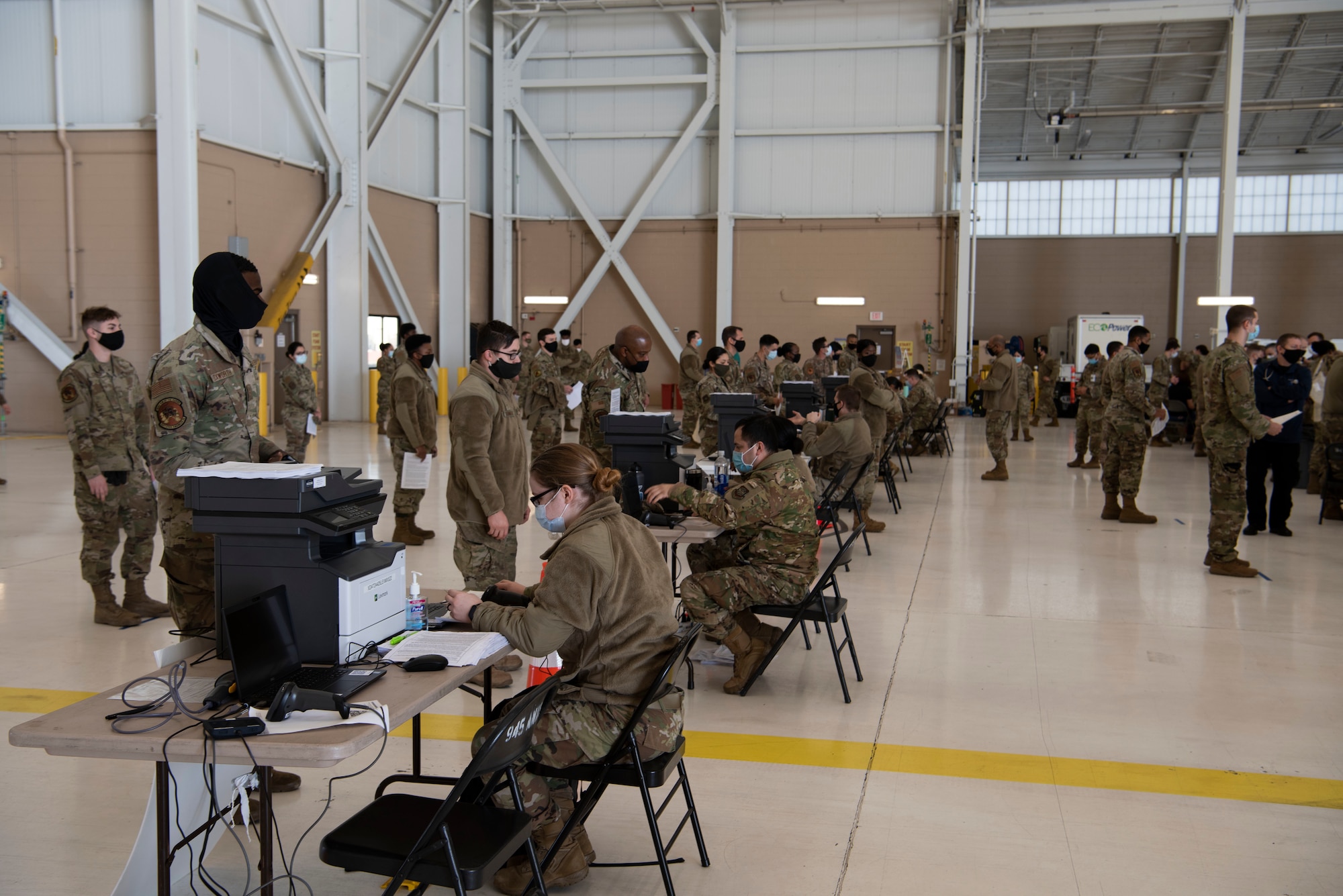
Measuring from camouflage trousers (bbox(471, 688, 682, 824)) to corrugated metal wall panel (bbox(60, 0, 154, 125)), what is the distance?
14.1m

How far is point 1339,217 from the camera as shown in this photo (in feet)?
79.4

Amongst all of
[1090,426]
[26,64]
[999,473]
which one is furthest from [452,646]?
[26,64]

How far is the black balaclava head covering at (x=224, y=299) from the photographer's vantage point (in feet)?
11.9

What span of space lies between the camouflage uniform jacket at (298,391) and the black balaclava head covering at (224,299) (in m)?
7.39

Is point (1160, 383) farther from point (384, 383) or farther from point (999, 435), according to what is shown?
point (384, 383)

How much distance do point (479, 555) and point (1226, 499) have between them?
17.4 feet

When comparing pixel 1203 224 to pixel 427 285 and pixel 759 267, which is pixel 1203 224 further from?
pixel 427 285

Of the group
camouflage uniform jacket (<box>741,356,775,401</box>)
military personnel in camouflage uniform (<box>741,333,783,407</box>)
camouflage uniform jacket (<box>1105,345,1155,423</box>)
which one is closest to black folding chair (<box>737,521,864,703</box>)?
camouflage uniform jacket (<box>1105,345,1155,423</box>)

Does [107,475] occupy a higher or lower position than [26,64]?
lower

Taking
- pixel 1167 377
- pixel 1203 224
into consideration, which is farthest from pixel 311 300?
pixel 1203 224

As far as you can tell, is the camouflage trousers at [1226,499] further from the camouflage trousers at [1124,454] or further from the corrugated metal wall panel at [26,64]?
the corrugated metal wall panel at [26,64]

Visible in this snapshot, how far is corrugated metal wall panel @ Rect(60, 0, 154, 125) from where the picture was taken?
13891mm

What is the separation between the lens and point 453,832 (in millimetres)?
2471

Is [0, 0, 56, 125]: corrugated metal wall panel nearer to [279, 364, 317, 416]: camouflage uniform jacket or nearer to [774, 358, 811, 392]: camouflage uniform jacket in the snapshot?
[279, 364, 317, 416]: camouflage uniform jacket
